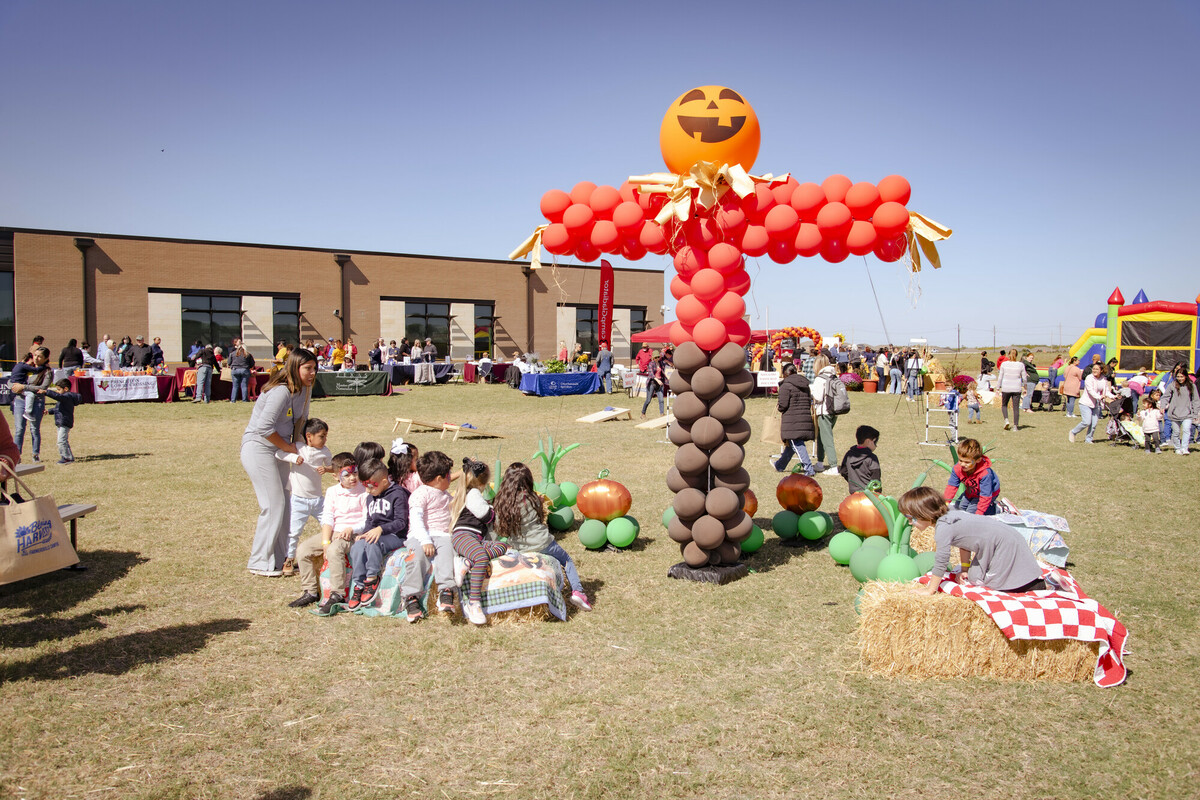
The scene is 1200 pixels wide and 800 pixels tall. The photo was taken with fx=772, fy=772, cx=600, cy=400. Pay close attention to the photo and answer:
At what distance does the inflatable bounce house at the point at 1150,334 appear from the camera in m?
24.7

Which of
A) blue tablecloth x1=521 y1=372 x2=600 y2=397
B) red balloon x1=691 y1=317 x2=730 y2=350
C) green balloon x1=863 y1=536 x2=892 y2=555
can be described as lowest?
green balloon x1=863 y1=536 x2=892 y2=555

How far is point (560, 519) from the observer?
8.56 meters

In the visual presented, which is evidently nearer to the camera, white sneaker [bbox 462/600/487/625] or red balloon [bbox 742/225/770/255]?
white sneaker [bbox 462/600/487/625]

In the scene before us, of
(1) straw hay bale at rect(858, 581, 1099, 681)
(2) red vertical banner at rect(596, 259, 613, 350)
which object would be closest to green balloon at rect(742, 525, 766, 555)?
(1) straw hay bale at rect(858, 581, 1099, 681)

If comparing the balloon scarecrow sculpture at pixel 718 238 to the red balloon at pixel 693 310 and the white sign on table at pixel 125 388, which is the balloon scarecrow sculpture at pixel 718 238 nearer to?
the red balloon at pixel 693 310

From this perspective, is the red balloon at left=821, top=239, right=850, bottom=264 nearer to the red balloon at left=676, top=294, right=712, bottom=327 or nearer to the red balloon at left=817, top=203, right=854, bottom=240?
the red balloon at left=817, top=203, right=854, bottom=240

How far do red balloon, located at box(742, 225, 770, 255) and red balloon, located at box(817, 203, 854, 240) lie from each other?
18.6 inches

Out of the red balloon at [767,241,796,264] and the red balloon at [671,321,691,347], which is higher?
the red balloon at [767,241,796,264]

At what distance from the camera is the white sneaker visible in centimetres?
578

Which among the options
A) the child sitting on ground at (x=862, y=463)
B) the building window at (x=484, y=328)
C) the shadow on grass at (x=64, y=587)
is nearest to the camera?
the shadow on grass at (x=64, y=587)

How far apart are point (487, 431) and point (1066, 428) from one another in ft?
45.9

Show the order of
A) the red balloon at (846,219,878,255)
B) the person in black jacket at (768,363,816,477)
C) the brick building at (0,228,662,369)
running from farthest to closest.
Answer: the brick building at (0,228,662,369) < the person in black jacket at (768,363,816,477) < the red balloon at (846,219,878,255)

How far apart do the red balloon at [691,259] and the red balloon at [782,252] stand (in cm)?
61

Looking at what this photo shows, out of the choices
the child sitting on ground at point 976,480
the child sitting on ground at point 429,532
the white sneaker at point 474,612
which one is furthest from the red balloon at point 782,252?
the white sneaker at point 474,612
